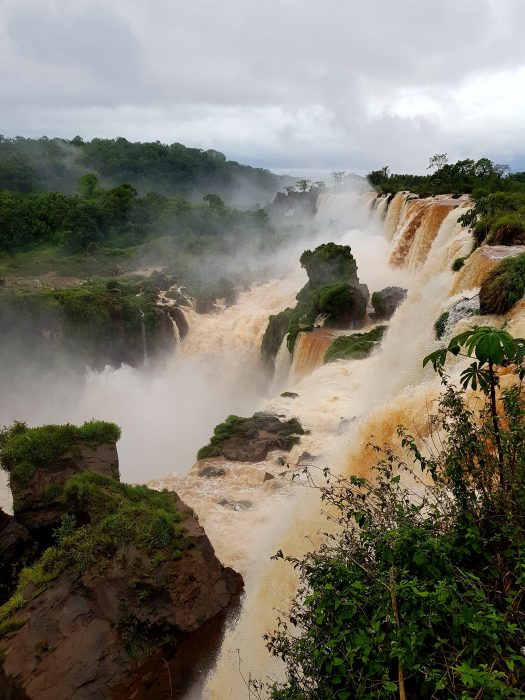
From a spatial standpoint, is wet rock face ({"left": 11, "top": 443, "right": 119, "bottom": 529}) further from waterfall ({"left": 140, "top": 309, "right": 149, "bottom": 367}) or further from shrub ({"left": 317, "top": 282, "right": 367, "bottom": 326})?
waterfall ({"left": 140, "top": 309, "right": 149, "bottom": 367})

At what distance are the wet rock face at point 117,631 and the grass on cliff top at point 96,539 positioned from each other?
0.12m

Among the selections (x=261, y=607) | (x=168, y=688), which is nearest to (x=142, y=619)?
(x=168, y=688)

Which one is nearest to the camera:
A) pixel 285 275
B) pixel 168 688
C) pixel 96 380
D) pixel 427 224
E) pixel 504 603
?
pixel 504 603

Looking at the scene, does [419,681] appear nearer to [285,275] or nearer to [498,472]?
[498,472]

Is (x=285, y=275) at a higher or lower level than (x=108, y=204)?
lower

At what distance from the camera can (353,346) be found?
18.0m

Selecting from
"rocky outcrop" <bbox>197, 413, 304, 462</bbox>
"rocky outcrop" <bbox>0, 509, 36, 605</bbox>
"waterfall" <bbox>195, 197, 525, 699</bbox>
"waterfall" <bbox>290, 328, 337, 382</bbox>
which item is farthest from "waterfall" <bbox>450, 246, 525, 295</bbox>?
"rocky outcrop" <bbox>0, 509, 36, 605</bbox>

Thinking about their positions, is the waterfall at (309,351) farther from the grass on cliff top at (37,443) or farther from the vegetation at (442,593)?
the vegetation at (442,593)

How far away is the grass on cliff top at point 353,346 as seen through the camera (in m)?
17.4

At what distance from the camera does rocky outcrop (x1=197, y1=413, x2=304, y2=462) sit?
1275 cm

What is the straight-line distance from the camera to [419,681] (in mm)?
3279

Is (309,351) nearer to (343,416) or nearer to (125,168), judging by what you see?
(343,416)

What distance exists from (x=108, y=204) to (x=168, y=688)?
1945 inches

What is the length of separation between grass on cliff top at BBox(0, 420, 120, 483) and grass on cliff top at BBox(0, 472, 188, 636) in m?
1.62
